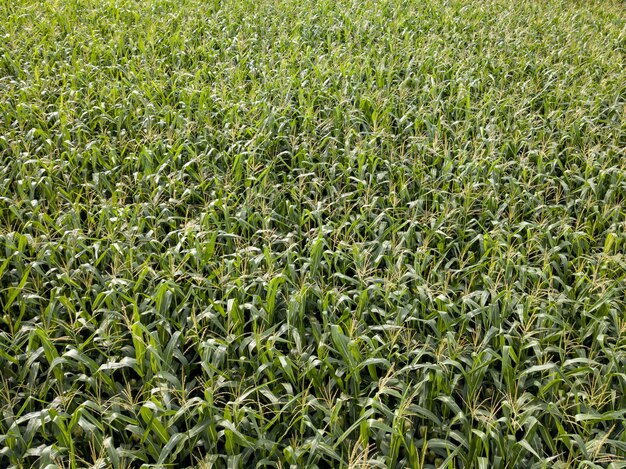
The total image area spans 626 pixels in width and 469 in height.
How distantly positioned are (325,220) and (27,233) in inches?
73.0

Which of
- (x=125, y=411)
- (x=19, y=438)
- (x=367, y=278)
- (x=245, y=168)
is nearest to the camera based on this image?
(x=19, y=438)

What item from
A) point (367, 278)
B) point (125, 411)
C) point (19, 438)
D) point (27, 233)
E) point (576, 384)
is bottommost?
point (576, 384)

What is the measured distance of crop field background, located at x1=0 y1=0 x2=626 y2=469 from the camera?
2643 millimetres

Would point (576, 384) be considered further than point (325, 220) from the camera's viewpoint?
No

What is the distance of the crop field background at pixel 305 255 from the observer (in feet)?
8.67

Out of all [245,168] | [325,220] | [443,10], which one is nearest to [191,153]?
[245,168]

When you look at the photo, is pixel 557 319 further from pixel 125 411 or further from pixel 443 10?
pixel 443 10

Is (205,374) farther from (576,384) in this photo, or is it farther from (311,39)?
(311,39)

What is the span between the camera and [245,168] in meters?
4.59

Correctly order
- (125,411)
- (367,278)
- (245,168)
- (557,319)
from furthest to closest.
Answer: (245,168) < (367,278) < (557,319) < (125,411)

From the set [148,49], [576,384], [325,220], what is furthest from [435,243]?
[148,49]

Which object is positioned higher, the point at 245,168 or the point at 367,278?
the point at 245,168

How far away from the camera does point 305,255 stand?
3.82 metres

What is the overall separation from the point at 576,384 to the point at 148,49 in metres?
5.34
